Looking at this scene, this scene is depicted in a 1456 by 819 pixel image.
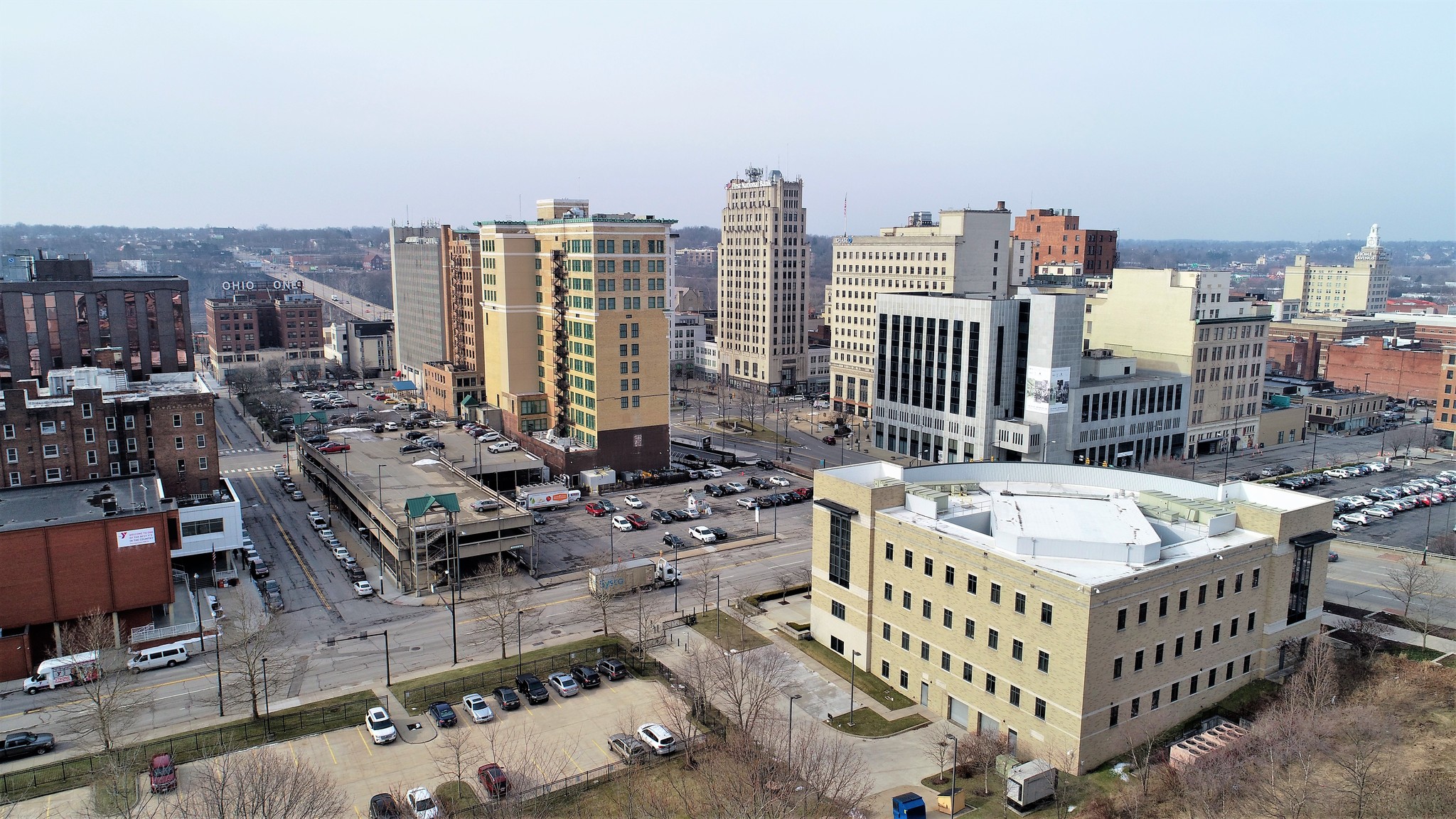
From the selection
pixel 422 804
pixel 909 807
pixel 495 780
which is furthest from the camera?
pixel 495 780

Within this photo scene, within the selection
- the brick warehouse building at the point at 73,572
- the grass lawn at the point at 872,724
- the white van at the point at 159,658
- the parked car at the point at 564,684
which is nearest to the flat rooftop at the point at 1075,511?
the grass lawn at the point at 872,724

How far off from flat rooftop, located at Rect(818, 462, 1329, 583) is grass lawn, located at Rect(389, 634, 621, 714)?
19.2m

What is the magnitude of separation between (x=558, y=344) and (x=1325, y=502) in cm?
7763

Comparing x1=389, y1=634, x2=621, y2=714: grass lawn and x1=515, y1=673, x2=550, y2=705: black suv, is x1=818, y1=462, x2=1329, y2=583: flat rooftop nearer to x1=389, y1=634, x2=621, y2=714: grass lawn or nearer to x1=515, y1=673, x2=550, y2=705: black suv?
x1=389, y1=634, x2=621, y2=714: grass lawn

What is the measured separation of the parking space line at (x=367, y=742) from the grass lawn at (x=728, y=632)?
21256 mm

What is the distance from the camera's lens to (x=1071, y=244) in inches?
7018

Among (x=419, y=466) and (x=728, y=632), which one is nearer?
(x=728, y=632)

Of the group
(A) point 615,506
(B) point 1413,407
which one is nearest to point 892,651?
(A) point 615,506

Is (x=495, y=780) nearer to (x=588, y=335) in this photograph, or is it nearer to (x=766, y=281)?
(x=588, y=335)

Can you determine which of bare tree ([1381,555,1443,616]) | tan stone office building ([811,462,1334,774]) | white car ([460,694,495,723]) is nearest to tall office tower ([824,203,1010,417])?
bare tree ([1381,555,1443,616])

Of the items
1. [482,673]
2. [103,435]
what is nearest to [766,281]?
[103,435]

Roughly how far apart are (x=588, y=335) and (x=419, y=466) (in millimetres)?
22672

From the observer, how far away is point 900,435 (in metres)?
111

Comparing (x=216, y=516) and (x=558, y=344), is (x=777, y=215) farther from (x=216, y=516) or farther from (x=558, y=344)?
(x=216, y=516)
